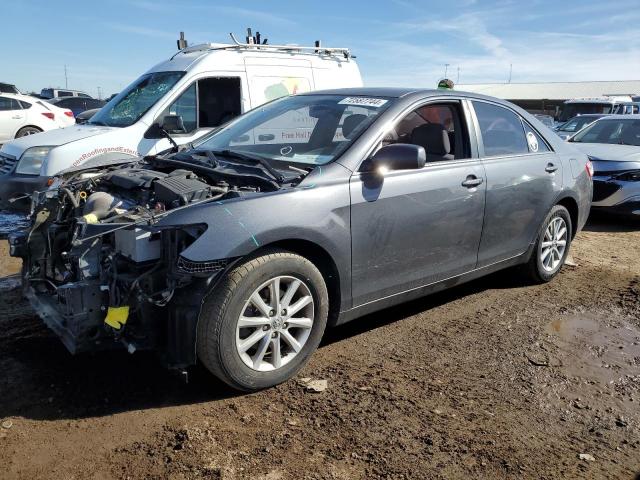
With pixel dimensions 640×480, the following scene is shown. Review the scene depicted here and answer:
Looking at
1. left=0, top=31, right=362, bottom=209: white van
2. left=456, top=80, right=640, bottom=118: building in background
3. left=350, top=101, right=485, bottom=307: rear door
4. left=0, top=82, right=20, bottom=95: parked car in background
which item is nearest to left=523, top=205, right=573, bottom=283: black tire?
left=350, top=101, right=485, bottom=307: rear door

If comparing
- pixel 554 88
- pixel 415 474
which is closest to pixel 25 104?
pixel 415 474

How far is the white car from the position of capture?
51.7ft

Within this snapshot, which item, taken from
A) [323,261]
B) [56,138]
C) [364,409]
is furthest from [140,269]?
[56,138]

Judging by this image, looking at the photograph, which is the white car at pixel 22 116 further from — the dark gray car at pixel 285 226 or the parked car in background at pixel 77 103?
the dark gray car at pixel 285 226

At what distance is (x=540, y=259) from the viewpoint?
5340 millimetres

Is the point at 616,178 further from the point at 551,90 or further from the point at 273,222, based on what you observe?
the point at 551,90

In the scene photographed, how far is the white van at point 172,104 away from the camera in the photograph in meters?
6.74

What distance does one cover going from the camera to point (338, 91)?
15.1 ft

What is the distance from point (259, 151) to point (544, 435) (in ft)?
8.56

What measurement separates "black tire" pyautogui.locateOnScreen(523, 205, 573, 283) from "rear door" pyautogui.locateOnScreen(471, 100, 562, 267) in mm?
123

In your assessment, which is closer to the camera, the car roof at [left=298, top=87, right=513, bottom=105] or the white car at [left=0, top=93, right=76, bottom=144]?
the car roof at [left=298, top=87, right=513, bottom=105]

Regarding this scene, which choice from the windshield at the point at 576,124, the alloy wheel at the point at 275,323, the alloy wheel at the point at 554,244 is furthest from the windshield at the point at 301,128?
the windshield at the point at 576,124

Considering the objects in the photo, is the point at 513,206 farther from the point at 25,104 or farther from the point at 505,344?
the point at 25,104

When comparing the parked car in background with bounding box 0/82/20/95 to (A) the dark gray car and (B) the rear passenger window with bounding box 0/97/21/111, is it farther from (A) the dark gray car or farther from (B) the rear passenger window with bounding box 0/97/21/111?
(A) the dark gray car
